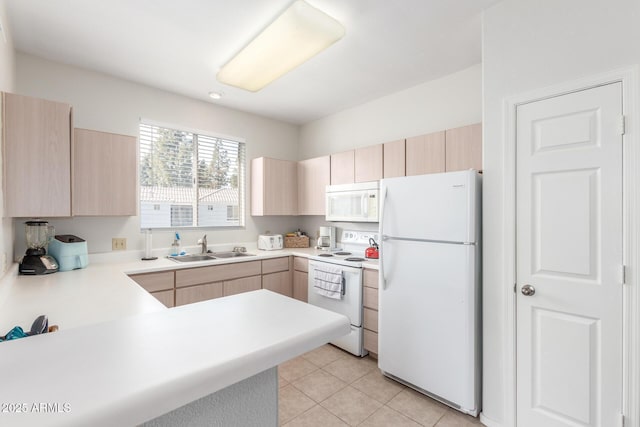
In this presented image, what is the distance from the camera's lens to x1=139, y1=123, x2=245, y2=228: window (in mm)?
3055

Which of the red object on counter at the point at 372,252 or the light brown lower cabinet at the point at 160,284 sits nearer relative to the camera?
the light brown lower cabinet at the point at 160,284

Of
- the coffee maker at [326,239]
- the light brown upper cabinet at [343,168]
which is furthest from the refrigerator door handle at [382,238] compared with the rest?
the coffee maker at [326,239]

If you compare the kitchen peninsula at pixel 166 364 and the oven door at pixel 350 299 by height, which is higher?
the kitchen peninsula at pixel 166 364

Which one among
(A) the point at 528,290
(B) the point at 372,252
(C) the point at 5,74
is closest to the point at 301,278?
(B) the point at 372,252

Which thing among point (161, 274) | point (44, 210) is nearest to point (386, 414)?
point (161, 274)

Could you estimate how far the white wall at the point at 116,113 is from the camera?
2467mm

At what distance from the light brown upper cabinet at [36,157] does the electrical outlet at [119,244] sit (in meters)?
0.86

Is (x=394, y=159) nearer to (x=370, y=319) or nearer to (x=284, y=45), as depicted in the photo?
(x=284, y=45)

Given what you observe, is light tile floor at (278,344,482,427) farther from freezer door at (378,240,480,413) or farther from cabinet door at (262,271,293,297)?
cabinet door at (262,271,293,297)

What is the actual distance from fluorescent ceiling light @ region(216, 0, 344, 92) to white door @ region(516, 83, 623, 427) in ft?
4.38

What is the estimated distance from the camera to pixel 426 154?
260cm

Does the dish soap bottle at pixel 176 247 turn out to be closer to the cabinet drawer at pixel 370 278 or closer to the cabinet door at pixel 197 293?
the cabinet door at pixel 197 293

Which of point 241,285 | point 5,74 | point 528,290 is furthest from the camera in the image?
point 241,285

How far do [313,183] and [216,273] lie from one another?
1595 mm
